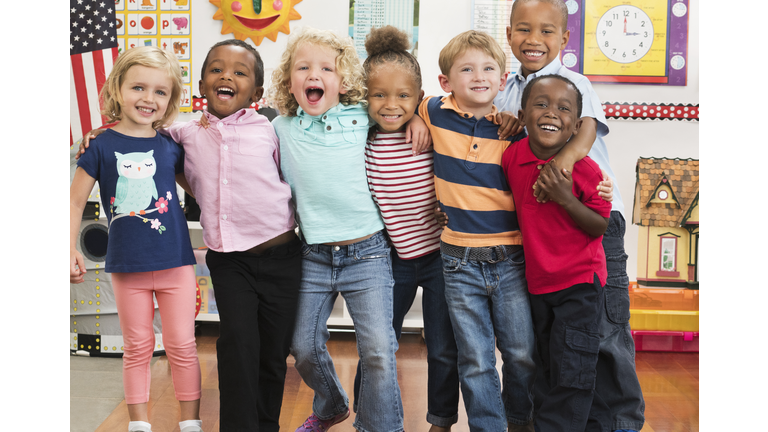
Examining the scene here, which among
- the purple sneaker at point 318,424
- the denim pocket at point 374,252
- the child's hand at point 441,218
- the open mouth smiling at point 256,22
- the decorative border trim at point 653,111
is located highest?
the open mouth smiling at point 256,22

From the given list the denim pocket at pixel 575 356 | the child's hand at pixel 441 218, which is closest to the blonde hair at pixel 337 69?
the child's hand at pixel 441 218

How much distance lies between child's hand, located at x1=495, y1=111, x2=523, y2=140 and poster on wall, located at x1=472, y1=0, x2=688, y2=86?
177 centimetres

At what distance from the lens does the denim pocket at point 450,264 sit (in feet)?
5.32

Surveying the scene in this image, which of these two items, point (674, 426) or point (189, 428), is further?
point (674, 426)

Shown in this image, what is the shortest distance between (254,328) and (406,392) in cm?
100

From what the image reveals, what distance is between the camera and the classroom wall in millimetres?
3213

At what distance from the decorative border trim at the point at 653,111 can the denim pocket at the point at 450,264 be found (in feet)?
6.71

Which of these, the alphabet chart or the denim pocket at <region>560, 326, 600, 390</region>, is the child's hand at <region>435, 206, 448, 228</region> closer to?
the denim pocket at <region>560, 326, 600, 390</region>

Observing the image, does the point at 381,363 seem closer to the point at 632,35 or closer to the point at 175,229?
the point at 175,229

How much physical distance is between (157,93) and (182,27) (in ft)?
5.79

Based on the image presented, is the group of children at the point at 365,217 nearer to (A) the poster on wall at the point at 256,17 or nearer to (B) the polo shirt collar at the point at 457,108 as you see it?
(B) the polo shirt collar at the point at 457,108

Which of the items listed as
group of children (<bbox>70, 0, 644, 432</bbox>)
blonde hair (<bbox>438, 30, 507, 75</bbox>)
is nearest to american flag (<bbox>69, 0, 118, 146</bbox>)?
group of children (<bbox>70, 0, 644, 432</bbox>)

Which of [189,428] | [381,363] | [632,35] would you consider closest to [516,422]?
[381,363]

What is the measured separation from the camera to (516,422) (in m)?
1.76
